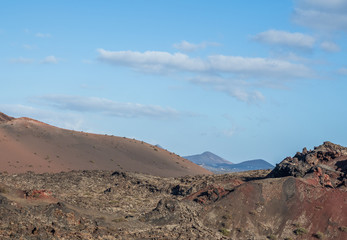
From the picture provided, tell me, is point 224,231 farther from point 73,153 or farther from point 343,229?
point 73,153

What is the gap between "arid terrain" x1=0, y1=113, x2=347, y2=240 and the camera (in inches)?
1483

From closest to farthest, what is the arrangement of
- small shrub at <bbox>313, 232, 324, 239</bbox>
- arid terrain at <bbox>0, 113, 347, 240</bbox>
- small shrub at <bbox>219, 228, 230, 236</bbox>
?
arid terrain at <bbox>0, 113, 347, 240</bbox>
small shrub at <bbox>313, 232, 324, 239</bbox>
small shrub at <bbox>219, 228, 230, 236</bbox>

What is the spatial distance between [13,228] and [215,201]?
20.5 m

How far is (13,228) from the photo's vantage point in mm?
33094

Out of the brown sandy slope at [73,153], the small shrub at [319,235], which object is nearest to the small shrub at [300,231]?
the small shrub at [319,235]

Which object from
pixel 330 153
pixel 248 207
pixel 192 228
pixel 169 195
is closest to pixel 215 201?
pixel 248 207

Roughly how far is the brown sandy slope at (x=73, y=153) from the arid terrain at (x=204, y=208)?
29256mm

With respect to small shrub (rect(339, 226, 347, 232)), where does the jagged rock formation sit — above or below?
above

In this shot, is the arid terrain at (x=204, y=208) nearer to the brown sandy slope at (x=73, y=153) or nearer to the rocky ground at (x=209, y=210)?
the rocky ground at (x=209, y=210)

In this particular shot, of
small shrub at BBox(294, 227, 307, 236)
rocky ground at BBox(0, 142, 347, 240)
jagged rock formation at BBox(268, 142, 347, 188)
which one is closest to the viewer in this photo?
rocky ground at BBox(0, 142, 347, 240)

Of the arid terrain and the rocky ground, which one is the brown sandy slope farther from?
the rocky ground

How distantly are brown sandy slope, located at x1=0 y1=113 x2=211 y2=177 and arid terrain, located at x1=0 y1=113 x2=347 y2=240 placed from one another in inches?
1152

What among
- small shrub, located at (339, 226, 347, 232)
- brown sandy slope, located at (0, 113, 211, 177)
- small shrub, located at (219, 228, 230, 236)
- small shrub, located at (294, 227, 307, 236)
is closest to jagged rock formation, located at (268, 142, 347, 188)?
small shrub, located at (339, 226, 347, 232)

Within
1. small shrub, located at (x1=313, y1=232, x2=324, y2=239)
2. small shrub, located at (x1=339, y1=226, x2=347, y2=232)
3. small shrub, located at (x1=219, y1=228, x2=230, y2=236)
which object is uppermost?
small shrub, located at (x1=339, y1=226, x2=347, y2=232)
